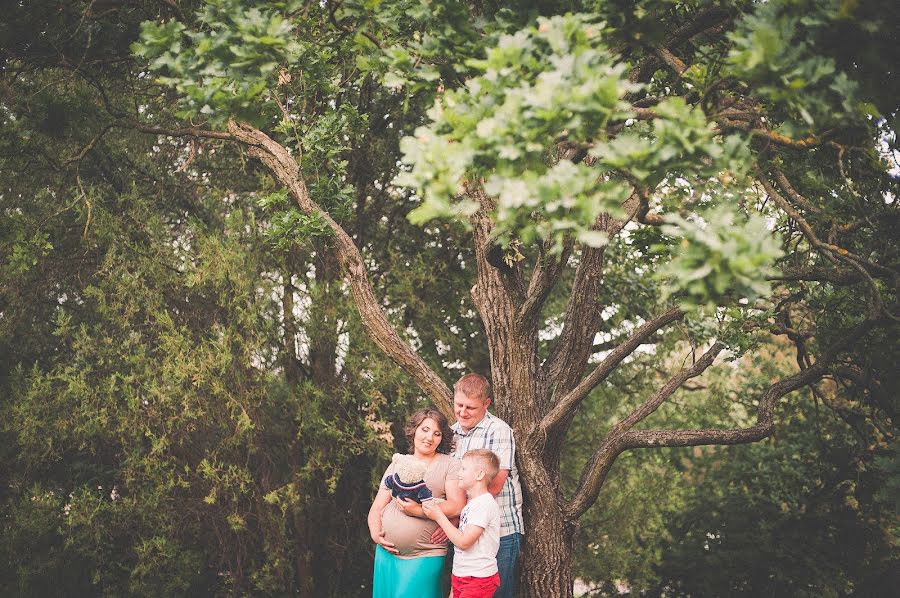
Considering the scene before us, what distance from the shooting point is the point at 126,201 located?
723cm

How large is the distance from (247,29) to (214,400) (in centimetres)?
431

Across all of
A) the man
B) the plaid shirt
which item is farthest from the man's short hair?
the plaid shirt

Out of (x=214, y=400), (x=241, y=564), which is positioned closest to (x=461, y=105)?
(x=214, y=400)

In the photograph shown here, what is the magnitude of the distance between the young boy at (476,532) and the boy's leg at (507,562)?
0.44 m

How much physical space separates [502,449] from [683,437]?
1.32m

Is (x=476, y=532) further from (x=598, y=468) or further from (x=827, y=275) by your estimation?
(x=827, y=275)

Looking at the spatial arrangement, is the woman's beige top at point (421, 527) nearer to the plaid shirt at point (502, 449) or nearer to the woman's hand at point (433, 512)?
the woman's hand at point (433, 512)

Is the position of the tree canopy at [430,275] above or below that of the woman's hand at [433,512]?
above

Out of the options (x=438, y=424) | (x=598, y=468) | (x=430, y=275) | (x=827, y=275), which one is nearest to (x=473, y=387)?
(x=438, y=424)

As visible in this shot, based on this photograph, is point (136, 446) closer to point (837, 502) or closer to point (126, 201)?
point (126, 201)

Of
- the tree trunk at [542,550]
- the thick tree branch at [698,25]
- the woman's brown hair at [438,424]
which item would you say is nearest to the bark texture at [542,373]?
the tree trunk at [542,550]

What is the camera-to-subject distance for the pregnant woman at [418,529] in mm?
3996

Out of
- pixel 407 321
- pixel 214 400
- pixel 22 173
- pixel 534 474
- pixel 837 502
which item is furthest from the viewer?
pixel 837 502

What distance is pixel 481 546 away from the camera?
3768mm
